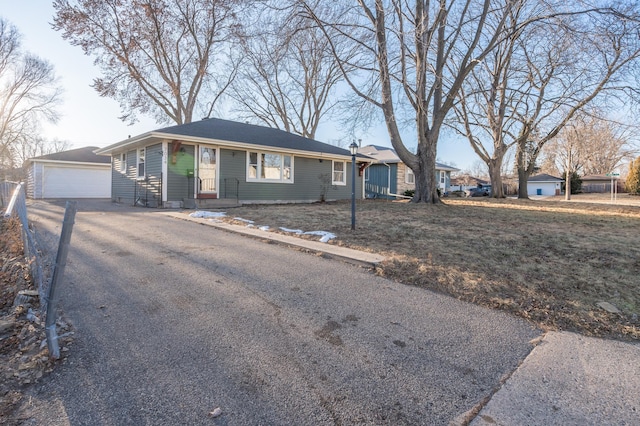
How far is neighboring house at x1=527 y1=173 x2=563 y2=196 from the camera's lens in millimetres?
48469

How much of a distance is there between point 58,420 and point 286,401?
3.82 feet

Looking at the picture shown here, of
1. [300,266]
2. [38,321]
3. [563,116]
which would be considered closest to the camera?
[38,321]

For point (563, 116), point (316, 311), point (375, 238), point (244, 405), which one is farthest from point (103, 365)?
point (563, 116)

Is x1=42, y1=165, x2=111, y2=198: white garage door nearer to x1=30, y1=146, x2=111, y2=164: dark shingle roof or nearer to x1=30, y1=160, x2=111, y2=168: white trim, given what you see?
x1=30, y1=160, x2=111, y2=168: white trim

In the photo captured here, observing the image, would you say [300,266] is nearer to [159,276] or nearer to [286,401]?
[159,276]

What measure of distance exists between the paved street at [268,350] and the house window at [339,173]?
45.9 feet

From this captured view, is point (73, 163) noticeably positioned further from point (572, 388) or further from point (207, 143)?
point (572, 388)

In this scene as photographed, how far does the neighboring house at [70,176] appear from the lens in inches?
819

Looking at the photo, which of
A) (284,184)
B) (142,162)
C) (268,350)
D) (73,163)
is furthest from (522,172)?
(73,163)

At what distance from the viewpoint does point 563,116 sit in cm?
1541

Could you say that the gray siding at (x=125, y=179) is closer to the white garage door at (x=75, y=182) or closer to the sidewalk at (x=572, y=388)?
the white garage door at (x=75, y=182)

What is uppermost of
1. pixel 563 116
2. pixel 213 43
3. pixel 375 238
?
pixel 213 43

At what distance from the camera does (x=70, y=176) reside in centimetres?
2175

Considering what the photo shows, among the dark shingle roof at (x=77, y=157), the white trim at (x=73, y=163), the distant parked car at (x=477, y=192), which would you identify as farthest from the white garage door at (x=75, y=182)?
the distant parked car at (x=477, y=192)
